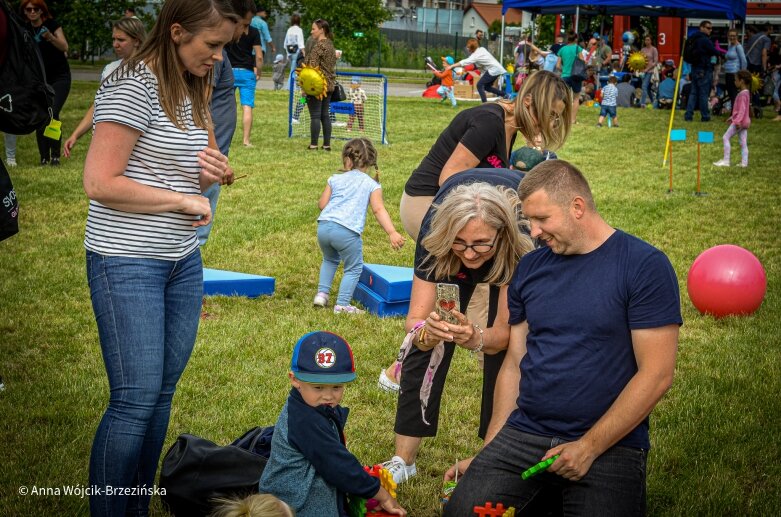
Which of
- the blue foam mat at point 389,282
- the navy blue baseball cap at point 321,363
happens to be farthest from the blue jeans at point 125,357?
the blue foam mat at point 389,282

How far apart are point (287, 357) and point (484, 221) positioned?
8.30ft

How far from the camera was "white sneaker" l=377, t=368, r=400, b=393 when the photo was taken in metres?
5.47

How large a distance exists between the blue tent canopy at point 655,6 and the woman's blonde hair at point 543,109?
52.0ft

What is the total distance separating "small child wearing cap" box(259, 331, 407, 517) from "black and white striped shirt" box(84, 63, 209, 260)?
67 centimetres

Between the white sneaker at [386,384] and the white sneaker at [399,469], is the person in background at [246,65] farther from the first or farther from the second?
the white sneaker at [399,469]

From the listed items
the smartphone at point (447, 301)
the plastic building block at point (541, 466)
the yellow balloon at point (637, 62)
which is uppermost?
the yellow balloon at point (637, 62)

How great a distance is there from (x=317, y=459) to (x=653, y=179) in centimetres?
1131

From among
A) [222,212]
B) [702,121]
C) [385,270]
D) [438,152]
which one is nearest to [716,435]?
[438,152]

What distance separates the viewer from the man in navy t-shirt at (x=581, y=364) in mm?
3291

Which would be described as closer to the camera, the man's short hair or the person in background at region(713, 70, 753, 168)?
the man's short hair

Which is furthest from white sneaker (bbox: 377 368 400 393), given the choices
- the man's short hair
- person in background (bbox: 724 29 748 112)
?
person in background (bbox: 724 29 748 112)

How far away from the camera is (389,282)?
6.91m

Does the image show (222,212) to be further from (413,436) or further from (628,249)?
(628,249)

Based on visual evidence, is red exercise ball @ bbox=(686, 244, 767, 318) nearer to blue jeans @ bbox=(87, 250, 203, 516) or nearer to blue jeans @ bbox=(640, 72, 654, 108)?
blue jeans @ bbox=(87, 250, 203, 516)
